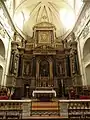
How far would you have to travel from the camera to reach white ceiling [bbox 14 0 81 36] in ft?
61.2

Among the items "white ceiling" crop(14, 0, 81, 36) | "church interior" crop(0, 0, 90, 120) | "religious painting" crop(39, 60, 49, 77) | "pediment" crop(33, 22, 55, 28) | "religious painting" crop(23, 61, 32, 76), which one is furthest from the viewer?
"white ceiling" crop(14, 0, 81, 36)

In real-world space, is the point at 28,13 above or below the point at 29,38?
above

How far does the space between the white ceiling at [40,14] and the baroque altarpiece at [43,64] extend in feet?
7.61

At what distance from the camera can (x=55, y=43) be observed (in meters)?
17.5

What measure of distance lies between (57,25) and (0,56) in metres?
11.0

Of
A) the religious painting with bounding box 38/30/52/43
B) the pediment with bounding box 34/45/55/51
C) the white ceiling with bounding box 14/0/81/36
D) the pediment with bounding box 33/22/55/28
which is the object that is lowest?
the pediment with bounding box 34/45/55/51

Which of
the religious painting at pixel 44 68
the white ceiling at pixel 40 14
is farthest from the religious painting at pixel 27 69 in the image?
the white ceiling at pixel 40 14

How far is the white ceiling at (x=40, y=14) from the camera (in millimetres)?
18641

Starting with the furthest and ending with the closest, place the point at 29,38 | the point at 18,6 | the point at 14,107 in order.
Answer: the point at 29,38 < the point at 18,6 < the point at 14,107

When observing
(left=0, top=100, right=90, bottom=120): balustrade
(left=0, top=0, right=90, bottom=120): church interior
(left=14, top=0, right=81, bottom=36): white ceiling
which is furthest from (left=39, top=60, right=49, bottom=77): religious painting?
(left=0, top=100, right=90, bottom=120): balustrade

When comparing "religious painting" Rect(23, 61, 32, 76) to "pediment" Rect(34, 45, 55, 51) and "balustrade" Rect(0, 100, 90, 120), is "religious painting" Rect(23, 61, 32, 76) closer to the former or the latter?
"pediment" Rect(34, 45, 55, 51)

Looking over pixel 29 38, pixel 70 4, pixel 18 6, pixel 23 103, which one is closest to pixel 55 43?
pixel 29 38

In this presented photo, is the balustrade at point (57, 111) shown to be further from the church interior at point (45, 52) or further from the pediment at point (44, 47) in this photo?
the pediment at point (44, 47)

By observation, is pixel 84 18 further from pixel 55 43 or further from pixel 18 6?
pixel 18 6
